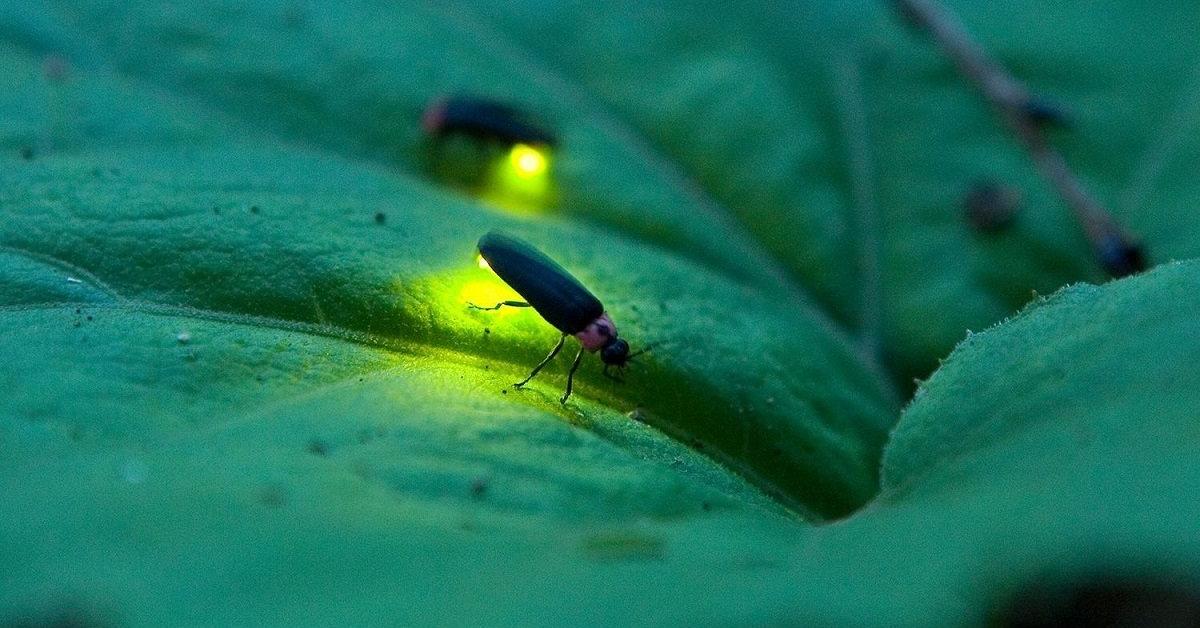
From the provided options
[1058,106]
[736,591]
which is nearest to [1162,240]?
[1058,106]

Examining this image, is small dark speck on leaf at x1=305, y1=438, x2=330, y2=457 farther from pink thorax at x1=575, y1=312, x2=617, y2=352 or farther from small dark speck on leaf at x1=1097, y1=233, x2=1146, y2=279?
small dark speck on leaf at x1=1097, y1=233, x2=1146, y2=279

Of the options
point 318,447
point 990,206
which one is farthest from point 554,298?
point 990,206

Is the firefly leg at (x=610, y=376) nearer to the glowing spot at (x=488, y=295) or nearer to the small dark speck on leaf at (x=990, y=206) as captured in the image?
the glowing spot at (x=488, y=295)

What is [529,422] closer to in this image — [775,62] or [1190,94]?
[775,62]

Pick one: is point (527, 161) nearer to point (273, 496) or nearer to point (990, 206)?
point (990, 206)

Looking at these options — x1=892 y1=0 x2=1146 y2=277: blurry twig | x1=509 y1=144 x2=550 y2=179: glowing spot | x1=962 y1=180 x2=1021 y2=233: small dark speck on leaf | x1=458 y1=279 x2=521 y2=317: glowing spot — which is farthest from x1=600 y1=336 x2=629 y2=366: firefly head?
x1=892 y1=0 x2=1146 y2=277: blurry twig

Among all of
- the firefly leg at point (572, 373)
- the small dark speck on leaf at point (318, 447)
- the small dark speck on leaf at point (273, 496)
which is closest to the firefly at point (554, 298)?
the firefly leg at point (572, 373)

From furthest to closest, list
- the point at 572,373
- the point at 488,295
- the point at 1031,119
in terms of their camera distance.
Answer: the point at 1031,119
the point at 488,295
the point at 572,373
